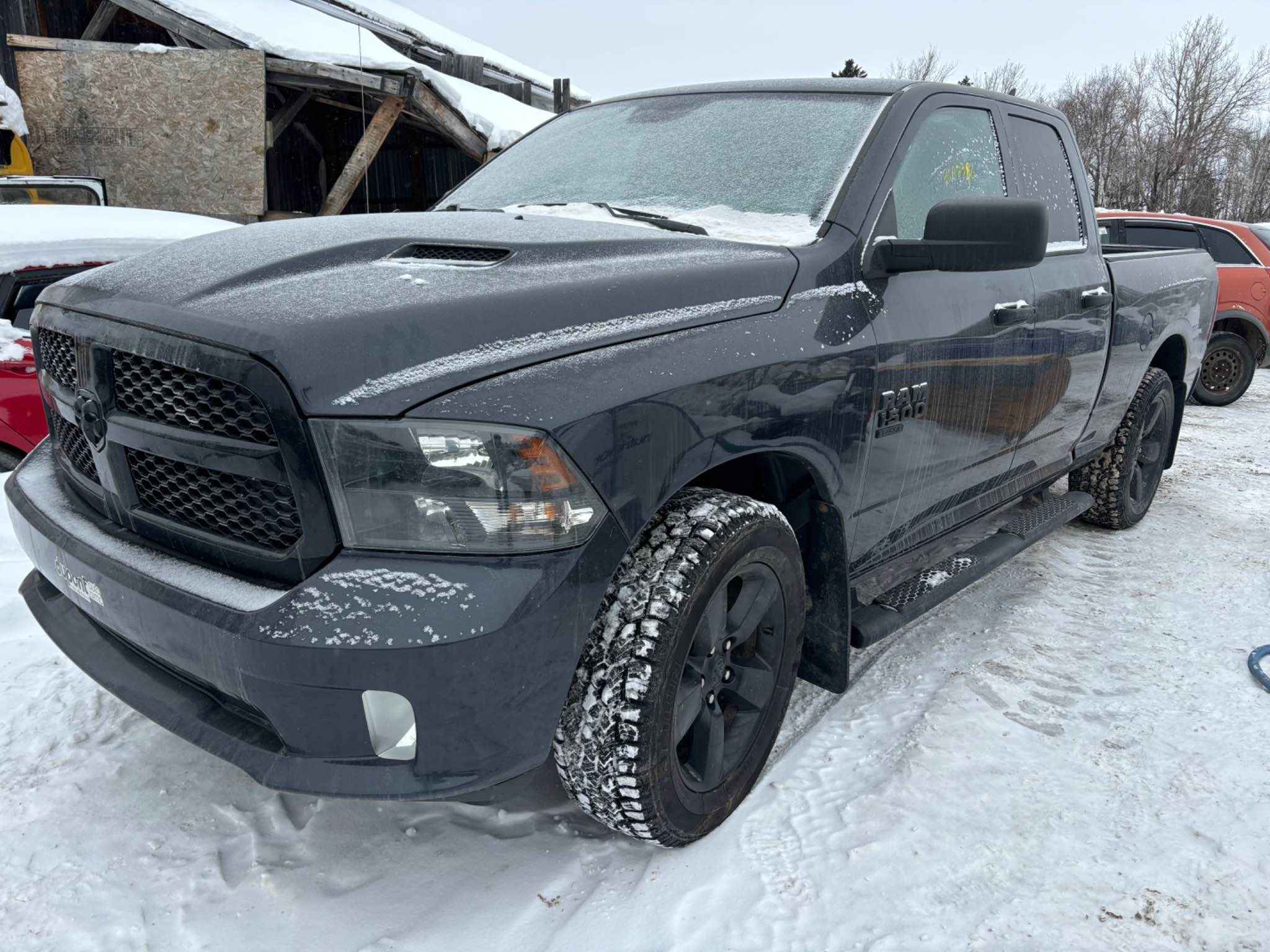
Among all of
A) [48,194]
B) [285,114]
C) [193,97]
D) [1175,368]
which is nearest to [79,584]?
[1175,368]

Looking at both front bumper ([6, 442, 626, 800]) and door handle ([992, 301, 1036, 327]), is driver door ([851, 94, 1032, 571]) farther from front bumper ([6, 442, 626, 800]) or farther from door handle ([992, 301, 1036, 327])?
front bumper ([6, 442, 626, 800])

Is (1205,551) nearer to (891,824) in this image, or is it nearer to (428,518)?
(891,824)

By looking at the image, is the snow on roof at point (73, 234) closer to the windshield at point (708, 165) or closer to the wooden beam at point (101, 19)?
the windshield at point (708, 165)

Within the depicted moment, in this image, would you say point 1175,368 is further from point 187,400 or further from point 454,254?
point 187,400

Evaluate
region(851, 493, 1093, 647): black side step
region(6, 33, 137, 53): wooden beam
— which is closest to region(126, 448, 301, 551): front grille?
region(851, 493, 1093, 647): black side step

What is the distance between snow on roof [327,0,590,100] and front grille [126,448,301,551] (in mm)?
15600

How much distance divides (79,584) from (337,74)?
10547 mm

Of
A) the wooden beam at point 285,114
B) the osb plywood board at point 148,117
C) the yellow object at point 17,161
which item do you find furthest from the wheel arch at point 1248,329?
the yellow object at point 17,161

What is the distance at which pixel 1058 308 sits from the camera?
3344mm

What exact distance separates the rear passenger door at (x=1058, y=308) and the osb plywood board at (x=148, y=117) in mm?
9739

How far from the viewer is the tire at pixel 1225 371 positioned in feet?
30.2

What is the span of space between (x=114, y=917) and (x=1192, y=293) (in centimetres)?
516

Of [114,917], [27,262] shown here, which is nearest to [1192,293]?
[114,917]

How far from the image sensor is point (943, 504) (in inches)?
120
